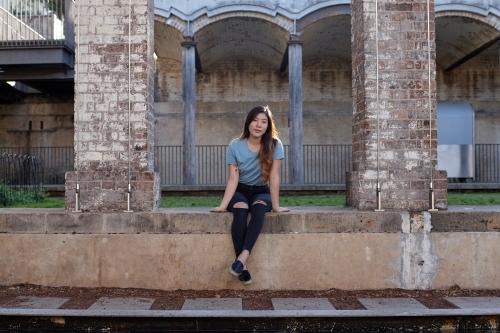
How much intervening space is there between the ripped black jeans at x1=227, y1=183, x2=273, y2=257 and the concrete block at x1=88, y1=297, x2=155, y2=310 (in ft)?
3.01

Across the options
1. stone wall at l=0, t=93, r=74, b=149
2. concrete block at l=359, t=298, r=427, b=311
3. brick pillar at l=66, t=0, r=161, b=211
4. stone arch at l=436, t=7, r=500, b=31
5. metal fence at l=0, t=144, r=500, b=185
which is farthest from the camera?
stone wall at l=0, t=93, r=74, b=149

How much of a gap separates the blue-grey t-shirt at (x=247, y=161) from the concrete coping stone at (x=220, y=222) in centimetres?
37

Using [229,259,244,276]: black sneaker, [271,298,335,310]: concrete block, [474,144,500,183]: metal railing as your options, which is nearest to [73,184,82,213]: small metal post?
[229,259,244,276]: black sneaker

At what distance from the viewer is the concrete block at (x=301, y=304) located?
4.55 meters

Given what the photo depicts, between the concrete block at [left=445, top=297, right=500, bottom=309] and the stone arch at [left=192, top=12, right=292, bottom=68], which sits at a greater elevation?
the stone arch at [left=192, top=12, right=292, bottom=68]

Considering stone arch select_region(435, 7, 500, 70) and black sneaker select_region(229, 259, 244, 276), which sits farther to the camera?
stone arch select_region(435, 7, 500, 70)

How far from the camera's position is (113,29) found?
5.42 metres

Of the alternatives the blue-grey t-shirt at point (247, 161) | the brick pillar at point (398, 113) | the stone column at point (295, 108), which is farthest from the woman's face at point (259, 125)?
the stone column at point (295, 108)

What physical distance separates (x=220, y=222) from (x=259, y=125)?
38.8 inches

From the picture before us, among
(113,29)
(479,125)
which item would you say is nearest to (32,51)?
(113,29)

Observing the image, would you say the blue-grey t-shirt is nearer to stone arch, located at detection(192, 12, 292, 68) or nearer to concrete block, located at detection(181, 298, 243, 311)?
concrete block, located at detection(181, 298, 243, 311)

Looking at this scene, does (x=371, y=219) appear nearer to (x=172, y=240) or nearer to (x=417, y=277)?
(x=417, y=277)

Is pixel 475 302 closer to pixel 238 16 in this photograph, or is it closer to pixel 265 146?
pixel 265 146

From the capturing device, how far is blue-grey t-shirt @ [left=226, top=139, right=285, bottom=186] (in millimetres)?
5105
